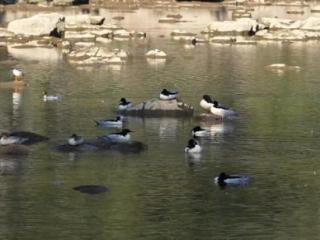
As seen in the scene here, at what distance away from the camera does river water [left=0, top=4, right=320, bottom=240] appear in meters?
30.9

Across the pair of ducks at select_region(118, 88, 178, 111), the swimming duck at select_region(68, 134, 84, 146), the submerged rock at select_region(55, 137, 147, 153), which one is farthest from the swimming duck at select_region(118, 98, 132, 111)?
the swimming duck at select_region(68, 134, 84, 146)

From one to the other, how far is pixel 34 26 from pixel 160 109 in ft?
115

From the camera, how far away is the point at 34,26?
269 ft

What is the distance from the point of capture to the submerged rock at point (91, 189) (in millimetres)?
34594

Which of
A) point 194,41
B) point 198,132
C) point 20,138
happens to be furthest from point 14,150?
point 194,41

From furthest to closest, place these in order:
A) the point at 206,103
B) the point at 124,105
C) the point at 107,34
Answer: the point at 107,34 → the point at 206,103 → the point at 124,105

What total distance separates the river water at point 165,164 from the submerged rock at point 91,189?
0.27 metres

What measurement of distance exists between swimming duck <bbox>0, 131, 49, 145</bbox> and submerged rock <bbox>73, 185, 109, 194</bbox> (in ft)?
23.7

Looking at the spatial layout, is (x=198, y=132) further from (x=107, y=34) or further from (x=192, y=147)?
(x=107, y=34)

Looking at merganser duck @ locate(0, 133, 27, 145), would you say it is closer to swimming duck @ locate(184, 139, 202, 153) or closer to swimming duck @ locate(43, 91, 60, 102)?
swimming duck @ locate(184, 139, 202, 153)

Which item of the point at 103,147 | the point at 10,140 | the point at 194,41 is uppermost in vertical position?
the point at 10,140

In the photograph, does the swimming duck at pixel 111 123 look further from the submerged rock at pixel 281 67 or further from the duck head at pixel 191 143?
the submerged rock at pixel 281 67

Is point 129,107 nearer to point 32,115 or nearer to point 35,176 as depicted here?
point 32,115

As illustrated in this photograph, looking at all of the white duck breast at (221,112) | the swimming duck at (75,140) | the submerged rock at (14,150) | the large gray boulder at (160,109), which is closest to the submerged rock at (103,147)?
the swimming duck at (75,140)
